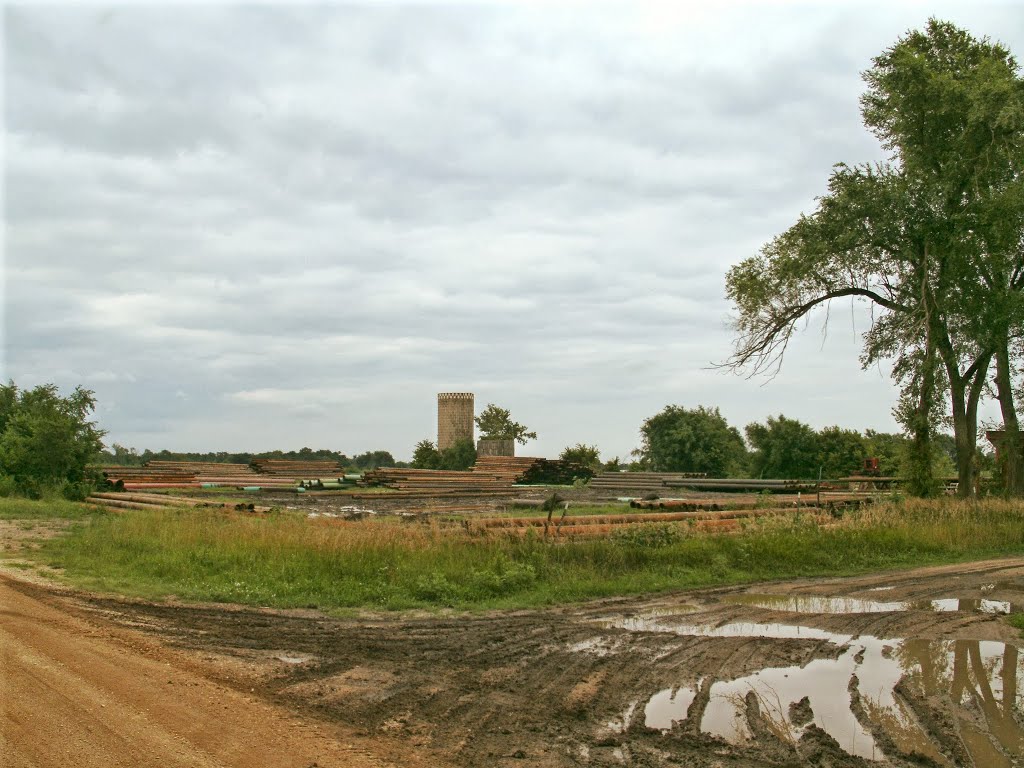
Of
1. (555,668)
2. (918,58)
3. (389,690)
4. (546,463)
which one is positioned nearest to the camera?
(389,690)

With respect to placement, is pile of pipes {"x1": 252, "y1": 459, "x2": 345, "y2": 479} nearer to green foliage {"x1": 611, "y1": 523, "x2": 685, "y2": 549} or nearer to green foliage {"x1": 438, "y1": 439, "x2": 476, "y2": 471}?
green foliage {"x1": 438, "y1": 439, "x2": 476, "y2": 471}

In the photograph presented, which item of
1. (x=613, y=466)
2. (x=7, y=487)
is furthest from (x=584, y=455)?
(x=7, y=487)

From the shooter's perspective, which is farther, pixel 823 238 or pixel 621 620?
pixel 823 238

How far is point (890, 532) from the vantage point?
18.1m

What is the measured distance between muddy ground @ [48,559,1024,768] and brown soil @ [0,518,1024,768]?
0.09ft

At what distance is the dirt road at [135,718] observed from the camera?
5.41 metres

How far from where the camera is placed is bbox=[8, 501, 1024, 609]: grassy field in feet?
38.8

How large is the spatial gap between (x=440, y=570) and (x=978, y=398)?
70.2 ft

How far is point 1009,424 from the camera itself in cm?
2642

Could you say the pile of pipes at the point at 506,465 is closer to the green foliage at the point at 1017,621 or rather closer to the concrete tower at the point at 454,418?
the concrete tower at the point at 454,418

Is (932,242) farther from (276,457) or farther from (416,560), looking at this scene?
(276,457)

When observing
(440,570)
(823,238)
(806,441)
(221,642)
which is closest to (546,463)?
(806,441)

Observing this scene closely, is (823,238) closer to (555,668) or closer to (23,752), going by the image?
(555,668)

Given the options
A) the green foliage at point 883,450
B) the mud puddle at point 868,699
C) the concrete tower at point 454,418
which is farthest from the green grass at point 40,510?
the concrete tower at point 454,418
